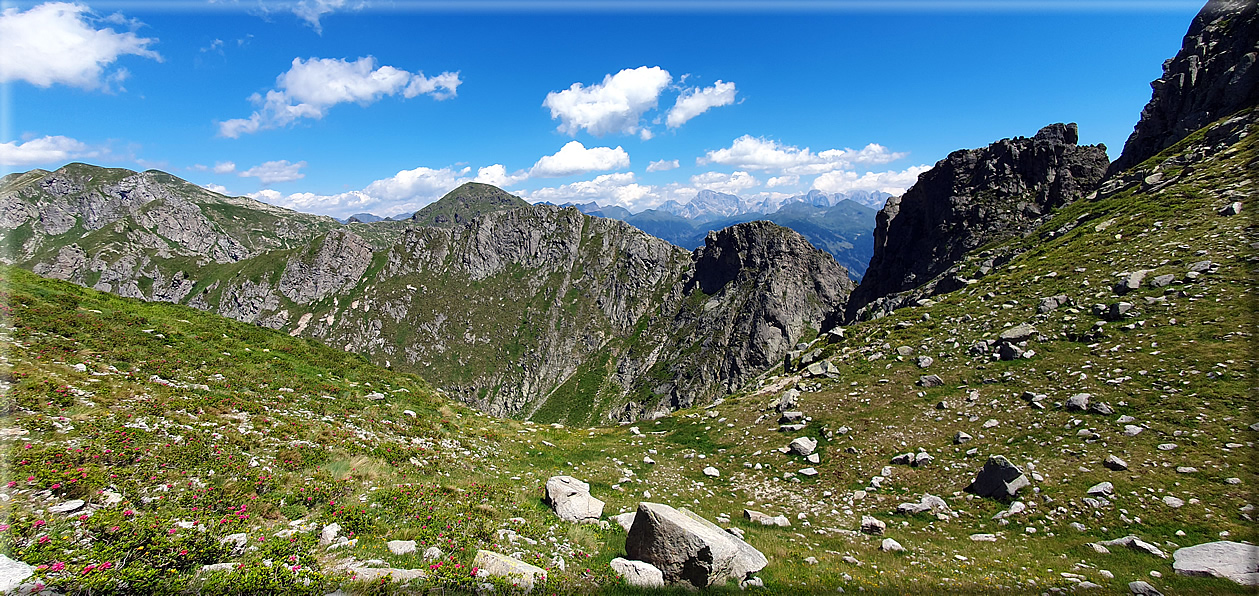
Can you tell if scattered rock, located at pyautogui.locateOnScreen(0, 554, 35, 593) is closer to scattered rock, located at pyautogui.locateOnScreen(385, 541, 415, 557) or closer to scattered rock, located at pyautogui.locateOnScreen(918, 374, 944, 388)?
scattered rock, located at pyautogui.locateOnScreen(385, 541, 415, 557)

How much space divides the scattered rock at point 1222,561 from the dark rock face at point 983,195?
213 feet

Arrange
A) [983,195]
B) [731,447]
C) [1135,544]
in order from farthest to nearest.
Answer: [983,195] < [731,447] < [1135,544]

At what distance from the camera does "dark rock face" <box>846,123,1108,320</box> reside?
254 ft

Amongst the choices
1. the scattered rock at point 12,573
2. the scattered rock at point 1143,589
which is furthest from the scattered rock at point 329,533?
the scattered rock at point 1143,589

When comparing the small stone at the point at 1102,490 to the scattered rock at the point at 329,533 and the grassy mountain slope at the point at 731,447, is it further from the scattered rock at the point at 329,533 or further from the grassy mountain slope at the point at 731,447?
the scattered rock at the point at 329,533

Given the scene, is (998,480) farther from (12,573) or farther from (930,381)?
(12,573)

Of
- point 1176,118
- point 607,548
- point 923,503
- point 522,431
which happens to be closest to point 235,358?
point 522,431

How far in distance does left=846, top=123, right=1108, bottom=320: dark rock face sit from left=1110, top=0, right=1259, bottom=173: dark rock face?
356 inches

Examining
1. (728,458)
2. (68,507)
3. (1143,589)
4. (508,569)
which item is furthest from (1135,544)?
(68,507)

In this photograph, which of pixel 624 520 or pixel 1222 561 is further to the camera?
pixel 624 520

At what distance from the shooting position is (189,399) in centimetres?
1546

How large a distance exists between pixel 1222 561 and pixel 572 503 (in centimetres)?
1674

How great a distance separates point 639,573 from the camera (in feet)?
33.0

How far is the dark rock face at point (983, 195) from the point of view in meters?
77.3
